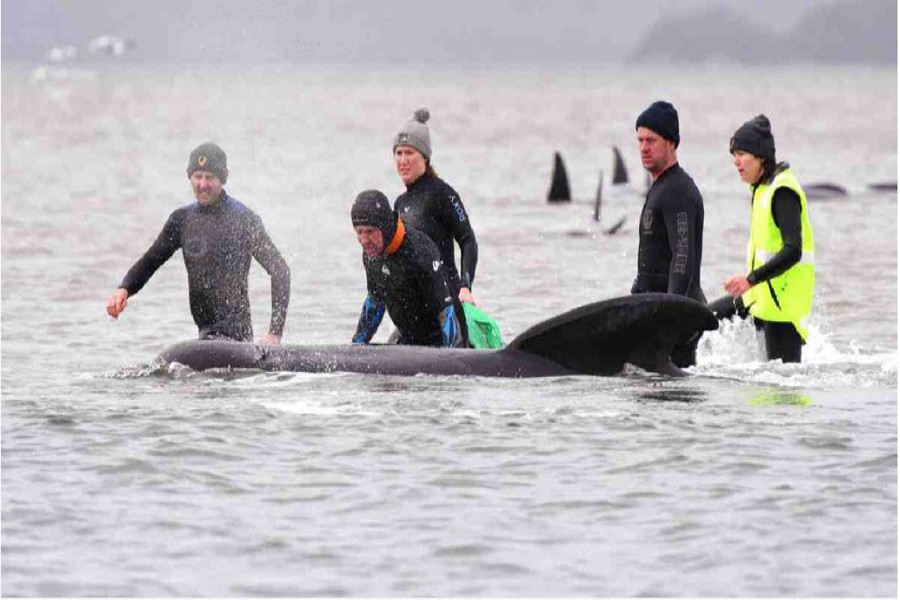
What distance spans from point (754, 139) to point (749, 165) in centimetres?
24

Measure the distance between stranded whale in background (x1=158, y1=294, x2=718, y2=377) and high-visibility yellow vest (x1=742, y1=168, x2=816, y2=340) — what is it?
786 mm

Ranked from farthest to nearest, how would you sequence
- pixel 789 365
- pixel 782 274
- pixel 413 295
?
pixel 789 365, pixel 413 295, pixel 782 274

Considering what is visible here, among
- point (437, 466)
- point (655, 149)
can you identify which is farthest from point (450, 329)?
point (437, 466)

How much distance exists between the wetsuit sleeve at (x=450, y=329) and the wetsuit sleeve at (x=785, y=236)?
215 centimetres

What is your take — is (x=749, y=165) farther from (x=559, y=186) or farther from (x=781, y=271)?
(x=559, y=186)

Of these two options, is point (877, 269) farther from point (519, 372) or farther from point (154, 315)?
point (519, 372)

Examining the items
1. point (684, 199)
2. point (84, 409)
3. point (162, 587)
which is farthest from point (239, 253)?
point (162, 587)

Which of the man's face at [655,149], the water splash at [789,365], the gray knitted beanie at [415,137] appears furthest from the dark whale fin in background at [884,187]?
the man's face at [655,149]

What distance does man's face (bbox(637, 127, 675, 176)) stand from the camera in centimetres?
1391

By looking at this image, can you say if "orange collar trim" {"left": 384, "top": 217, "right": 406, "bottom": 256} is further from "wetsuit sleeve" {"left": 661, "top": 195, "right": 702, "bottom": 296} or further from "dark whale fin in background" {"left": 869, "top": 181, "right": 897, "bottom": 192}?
"dark whale fin in background" {"left": 869, "top": 181, "right": 897, "bottom": 192}

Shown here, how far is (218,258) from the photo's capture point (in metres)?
14.8

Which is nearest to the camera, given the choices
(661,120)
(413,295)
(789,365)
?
(661,120)

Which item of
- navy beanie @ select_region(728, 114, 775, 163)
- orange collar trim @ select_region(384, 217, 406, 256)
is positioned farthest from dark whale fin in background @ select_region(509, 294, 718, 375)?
navy beanie @ select_region(728, 114, 775, 163)

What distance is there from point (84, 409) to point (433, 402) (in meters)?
2.41
